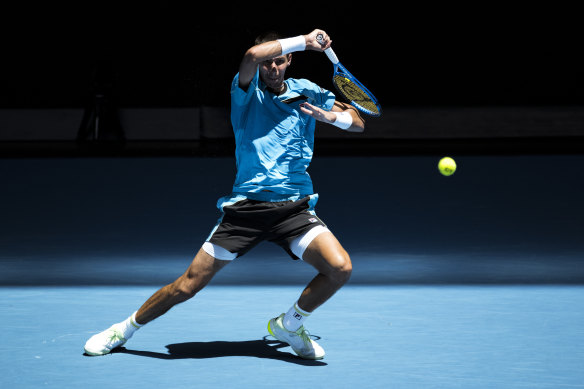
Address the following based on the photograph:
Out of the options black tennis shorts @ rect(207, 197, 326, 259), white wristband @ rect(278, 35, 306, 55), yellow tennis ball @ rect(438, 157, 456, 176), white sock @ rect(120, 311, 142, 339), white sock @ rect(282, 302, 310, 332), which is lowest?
white sock @ rect(120, 311, 142, 339)

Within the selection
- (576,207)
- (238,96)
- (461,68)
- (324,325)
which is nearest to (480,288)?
(324,325)

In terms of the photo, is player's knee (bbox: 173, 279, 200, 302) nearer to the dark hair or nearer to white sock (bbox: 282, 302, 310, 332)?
white sock (bbox: 282, 302, 310, 332)

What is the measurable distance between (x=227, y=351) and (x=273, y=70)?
1.33 meters

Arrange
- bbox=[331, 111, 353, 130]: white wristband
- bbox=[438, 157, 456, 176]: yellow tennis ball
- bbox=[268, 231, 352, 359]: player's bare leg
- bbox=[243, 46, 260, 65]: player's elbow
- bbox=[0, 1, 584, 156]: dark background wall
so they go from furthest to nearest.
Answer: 1. bbox=[0, 1, 584, 156]: dark background wall
2. bbox=[438, 157, 456, 176]: yellow tennis ball
3. bbox=[331, 111, 353, 130]: white wristband
4. bbox=[268, 231, 352, 359]: player's bare leg
5. bbox=[243, 46, 260, 65]: player's elbow

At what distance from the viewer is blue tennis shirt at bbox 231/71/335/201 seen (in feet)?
14.3

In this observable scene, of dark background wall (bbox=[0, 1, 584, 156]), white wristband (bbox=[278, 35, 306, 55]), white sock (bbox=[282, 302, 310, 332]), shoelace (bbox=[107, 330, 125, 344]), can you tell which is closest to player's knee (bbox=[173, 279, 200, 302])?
shoelace (bbox=[107, 330, 125, 344])

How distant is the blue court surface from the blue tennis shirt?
793 millimetres

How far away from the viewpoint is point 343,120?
4.49m

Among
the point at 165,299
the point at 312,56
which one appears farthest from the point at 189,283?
the point at 312,56

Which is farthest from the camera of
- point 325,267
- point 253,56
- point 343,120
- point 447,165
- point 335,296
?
point 447,165

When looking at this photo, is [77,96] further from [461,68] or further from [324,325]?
[324,325]

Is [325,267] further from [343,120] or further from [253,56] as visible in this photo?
[253,56]

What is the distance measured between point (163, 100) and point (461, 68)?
552 cm

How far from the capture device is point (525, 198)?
9844 millimetres
